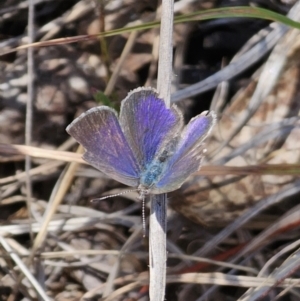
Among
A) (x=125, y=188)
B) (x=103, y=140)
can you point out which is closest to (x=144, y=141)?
(x=103, y=140)

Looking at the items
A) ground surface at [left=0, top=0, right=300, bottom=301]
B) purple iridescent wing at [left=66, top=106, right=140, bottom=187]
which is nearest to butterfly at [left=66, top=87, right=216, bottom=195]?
purple iridescent wing at [left=66, top=106, right=140, bottom=187]

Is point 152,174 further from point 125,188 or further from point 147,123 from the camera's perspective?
point 125,188

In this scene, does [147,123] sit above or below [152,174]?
above

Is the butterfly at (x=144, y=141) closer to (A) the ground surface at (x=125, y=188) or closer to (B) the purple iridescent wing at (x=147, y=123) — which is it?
(B) the purple iridescent wing at (x=147, y=123)

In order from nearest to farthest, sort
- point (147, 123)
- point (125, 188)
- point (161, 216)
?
1. point (161, 216)
2. point (147, 123)
3. point (125, 188)

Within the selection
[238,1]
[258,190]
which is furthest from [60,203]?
[238,1]

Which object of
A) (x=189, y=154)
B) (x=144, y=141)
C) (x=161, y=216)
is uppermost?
(x=144, y=141)

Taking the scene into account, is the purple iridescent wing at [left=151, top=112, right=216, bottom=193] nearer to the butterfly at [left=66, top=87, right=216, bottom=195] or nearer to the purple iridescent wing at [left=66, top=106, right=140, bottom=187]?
the butterfly at [left=66, top=87, right=216, bottom=195]

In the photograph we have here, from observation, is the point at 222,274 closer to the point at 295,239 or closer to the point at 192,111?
the point at 295,239

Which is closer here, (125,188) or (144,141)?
(144,141)
